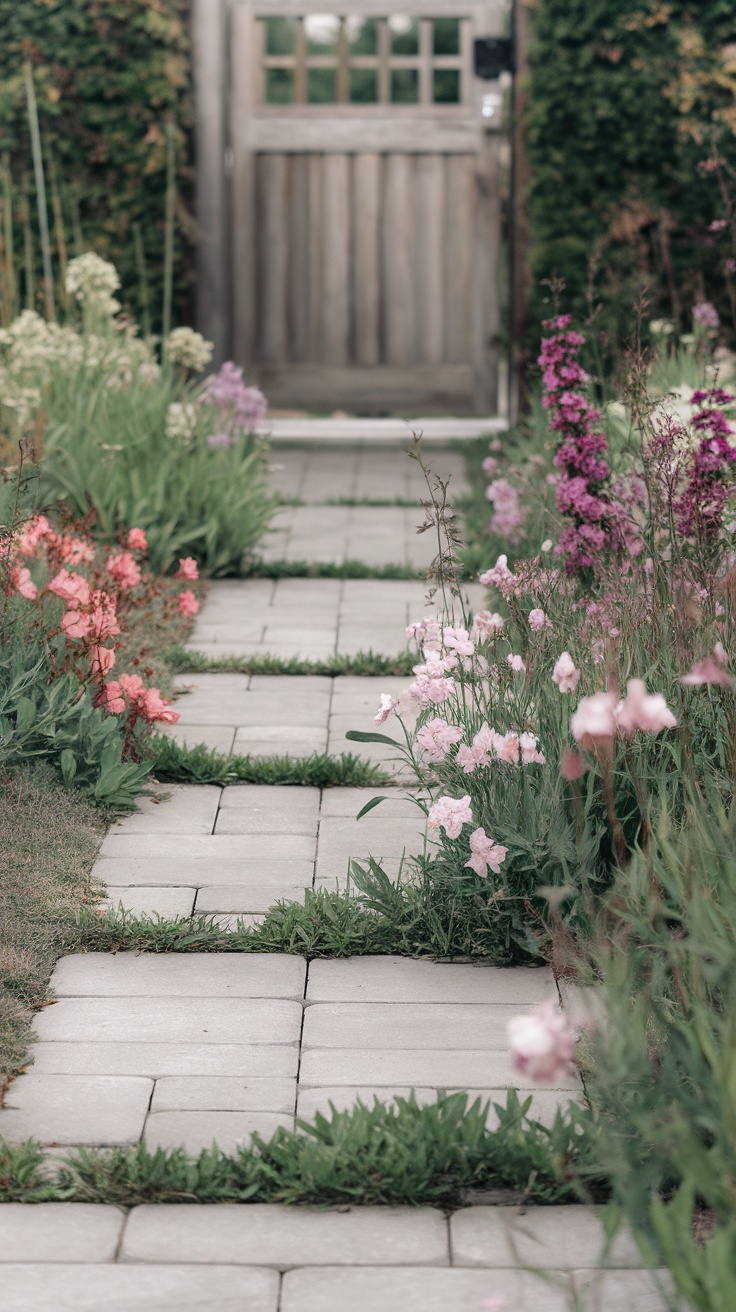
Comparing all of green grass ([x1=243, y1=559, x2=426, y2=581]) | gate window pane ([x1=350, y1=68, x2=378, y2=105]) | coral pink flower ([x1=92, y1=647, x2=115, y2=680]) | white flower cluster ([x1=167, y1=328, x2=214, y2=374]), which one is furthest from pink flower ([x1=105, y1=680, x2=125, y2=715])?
gate window pane ([x1=350, y1=68, x2=378, y2=105])

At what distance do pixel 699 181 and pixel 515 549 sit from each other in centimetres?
313

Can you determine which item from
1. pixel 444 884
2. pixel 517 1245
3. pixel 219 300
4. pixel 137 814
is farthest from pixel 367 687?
pixel 219 300

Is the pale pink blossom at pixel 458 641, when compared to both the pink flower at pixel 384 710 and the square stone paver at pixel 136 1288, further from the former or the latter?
the square stone paver at pixel 136 1288

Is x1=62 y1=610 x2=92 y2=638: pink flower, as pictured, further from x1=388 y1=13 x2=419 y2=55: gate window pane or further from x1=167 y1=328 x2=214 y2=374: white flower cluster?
x1=388 y1=13 x2=419 y2=55: gate window pane

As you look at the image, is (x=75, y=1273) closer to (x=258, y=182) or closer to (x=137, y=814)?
(x=137, y=814)

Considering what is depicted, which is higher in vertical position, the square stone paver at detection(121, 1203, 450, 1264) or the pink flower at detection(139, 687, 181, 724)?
the pink flower at detection(139, 687, 181, 724)

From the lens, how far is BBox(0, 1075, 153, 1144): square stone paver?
6.85 ft

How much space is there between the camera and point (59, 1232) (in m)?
1.89

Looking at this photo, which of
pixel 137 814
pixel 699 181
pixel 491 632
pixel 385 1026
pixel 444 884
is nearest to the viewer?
pixel 385 1026

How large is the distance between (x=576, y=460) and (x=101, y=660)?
4.48 ft

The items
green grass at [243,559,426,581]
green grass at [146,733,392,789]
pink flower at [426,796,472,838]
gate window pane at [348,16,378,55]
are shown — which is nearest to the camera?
pink flower at [426,796,472,838]

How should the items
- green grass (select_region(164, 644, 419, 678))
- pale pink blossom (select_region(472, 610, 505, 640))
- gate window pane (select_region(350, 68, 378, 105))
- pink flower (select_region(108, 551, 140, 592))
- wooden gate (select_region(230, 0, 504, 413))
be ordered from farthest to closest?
1. gate window pane (select_region(350, 68, 378, 105))
2. wooden gate (select_region(230, 0, 504, 413))
3. green grass (select_region(164, 644, 419, 678))
4. pink flower (select_region(108, 551, 140, 592))
5. pale pink blossom (select_region(472, 610, 505, 640))

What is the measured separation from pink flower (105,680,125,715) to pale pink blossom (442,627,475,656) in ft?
2.67

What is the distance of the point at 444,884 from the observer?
271 centimetres
